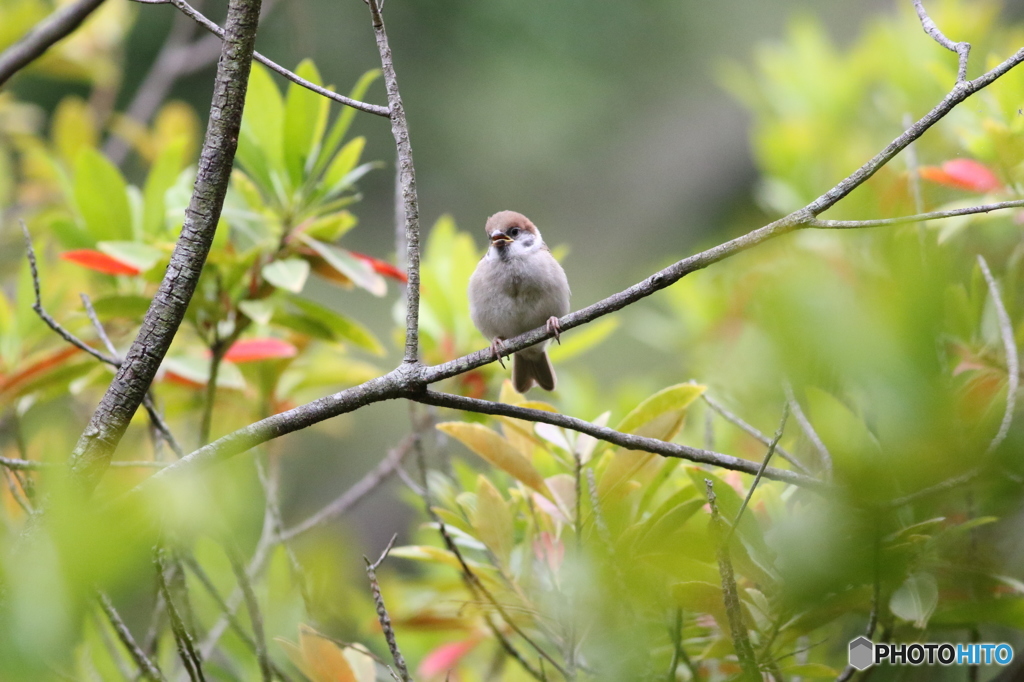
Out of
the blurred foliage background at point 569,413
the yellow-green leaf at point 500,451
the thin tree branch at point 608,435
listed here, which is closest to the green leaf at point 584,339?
the blurred foliage background at point 569,413

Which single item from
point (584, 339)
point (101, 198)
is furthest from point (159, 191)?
point (584, 339)

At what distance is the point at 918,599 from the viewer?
3.75 ft

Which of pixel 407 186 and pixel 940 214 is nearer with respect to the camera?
pixel 940 214

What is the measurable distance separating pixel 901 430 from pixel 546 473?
149cm

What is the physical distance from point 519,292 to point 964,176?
1.17 meters

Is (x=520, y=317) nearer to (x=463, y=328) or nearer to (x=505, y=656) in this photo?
(x=463, y=328)

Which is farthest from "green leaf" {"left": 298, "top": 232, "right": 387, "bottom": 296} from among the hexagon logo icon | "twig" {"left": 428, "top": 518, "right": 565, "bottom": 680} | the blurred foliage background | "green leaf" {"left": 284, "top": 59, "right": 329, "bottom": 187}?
the hexagon logo icon

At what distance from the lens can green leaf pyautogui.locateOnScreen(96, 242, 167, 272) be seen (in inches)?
74.0

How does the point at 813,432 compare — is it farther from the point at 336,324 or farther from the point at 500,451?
the point at 336,324

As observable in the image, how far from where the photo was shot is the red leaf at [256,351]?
200 cm

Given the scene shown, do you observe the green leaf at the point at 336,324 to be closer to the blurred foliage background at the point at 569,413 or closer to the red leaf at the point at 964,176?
the blurred foliage background at the point at 569,413

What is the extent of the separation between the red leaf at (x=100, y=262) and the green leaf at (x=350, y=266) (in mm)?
405

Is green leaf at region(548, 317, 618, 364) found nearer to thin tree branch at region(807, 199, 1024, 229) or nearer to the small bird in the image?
the small bird

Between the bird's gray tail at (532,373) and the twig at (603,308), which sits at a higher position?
the bird's gray tail at (532,373)
